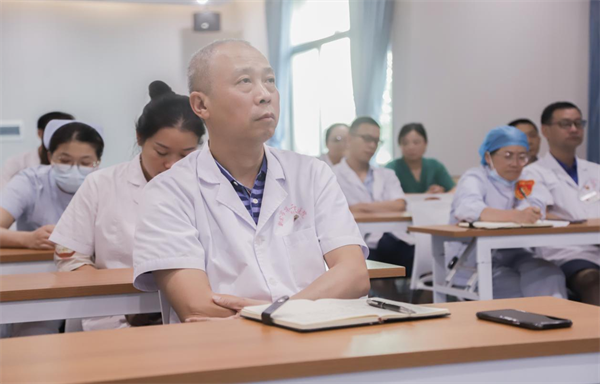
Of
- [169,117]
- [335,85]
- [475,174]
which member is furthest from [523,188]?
[335,85]

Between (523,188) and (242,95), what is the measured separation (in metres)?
2.53

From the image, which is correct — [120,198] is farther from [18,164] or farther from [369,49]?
[369,49]

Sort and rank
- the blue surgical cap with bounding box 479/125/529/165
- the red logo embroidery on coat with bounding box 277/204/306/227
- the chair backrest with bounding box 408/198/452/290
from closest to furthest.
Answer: the red logo embroidery on coat with bounding box 277/204/306/227, the blue surgical cap with bounding box 479/125/529/165, the chair backrest with bounding box 408/198/452/290

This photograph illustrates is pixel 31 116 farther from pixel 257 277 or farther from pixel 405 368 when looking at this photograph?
pixel 405 368

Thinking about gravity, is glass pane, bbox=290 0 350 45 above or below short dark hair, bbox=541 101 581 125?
above

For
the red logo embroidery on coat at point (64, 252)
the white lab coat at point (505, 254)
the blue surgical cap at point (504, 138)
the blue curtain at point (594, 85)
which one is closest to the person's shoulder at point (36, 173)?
the red logo embroidery on coat at point (64, 252)

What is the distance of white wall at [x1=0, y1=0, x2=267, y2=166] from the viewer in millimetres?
6453

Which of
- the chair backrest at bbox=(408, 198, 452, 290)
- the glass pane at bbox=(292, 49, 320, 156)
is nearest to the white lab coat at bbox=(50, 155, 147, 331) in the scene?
the chair backrest at bbox=(408, 198, 452, 290)

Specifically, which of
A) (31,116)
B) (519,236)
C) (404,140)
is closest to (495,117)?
(404,140)

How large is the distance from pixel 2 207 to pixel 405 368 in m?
2.50

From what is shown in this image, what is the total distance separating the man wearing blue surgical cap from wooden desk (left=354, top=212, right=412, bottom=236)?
0.40 meters

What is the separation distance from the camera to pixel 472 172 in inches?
151

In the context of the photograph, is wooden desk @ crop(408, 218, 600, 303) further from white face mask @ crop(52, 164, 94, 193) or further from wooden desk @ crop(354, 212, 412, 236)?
white face mask @ crop(52, 164, 94, 193)

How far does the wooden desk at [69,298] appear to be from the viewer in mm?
1687
